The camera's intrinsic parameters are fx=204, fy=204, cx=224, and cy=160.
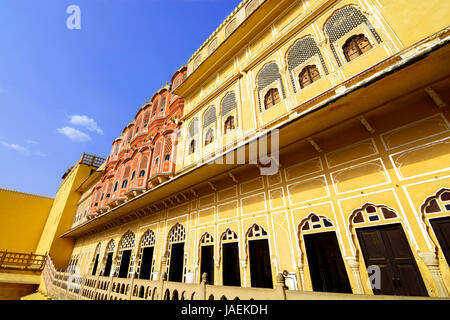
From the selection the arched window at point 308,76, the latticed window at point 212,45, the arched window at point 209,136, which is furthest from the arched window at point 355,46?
the latticed window at point 212,45

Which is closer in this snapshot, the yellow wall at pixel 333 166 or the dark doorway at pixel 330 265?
the yellow wall at pixel 333 166

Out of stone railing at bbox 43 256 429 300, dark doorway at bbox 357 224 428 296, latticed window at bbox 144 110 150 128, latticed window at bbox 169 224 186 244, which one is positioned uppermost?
latticed window at bbox 144 110 150 128

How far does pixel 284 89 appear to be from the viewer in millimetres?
6570

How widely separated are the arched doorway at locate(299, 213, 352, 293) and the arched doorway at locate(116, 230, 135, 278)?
29.7 feet

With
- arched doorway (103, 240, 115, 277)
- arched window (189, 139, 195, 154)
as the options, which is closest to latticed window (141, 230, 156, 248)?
arched doorway (103, 240, 115, 277)

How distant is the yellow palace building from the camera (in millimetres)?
3543

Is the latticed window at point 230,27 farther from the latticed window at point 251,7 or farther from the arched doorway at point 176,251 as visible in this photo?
the arched doorway at point 176,251

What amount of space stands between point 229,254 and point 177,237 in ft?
8.47

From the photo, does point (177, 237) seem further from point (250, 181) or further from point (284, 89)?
point (284, 89)

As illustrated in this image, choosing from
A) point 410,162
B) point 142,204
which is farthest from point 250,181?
point 142,204

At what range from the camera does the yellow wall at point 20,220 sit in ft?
70.2

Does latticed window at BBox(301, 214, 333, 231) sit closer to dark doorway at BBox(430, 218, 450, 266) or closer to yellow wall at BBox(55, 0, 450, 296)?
yellow wall at BBox(55, 0, 450, 296)

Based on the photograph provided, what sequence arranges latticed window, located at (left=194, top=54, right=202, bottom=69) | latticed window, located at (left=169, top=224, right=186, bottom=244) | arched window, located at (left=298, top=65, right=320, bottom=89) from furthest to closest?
1. latticed window, located at (left=194, top=54, right=202, bottom=69)
2. latticed window, located at (left=169, top=224, right=186, bottom=244)
3. arched window, located at (left=298, top=65, right=320, bottom=89)

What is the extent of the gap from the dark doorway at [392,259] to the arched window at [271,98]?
14.8ft
